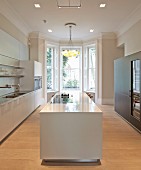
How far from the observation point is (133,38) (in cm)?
695

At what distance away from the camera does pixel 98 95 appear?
400 inches

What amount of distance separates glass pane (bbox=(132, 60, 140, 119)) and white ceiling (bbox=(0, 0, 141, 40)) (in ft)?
5.60

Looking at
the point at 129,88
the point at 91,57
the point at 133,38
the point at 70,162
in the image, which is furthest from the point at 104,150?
the point at 91,57

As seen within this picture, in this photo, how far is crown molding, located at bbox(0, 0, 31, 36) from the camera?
567cm

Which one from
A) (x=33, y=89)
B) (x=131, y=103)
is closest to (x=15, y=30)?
(x=33, y=89)

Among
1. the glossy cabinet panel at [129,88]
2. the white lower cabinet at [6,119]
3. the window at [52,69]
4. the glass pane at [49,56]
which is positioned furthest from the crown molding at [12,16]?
the glossy cabinet panel at [129,88]

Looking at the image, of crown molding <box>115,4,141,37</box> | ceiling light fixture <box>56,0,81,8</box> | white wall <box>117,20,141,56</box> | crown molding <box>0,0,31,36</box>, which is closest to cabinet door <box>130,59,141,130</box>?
white wall <box>117,20,141,56</box>

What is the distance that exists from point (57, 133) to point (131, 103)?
10.2 ft

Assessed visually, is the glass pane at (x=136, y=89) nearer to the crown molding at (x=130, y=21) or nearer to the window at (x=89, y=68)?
the crown molding at (x=130, y=21)

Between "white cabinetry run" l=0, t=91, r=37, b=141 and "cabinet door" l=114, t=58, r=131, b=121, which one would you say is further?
"cabinet door" l=114, t=58, r=131, b=121

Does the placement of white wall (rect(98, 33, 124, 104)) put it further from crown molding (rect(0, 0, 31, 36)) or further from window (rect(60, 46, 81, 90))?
crown molding (rect(0, 0, 31, 36))

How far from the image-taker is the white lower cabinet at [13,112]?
4.42 metres

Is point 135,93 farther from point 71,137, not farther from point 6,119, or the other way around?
point 6,119

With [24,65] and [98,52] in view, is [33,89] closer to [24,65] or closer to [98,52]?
[24,65]
